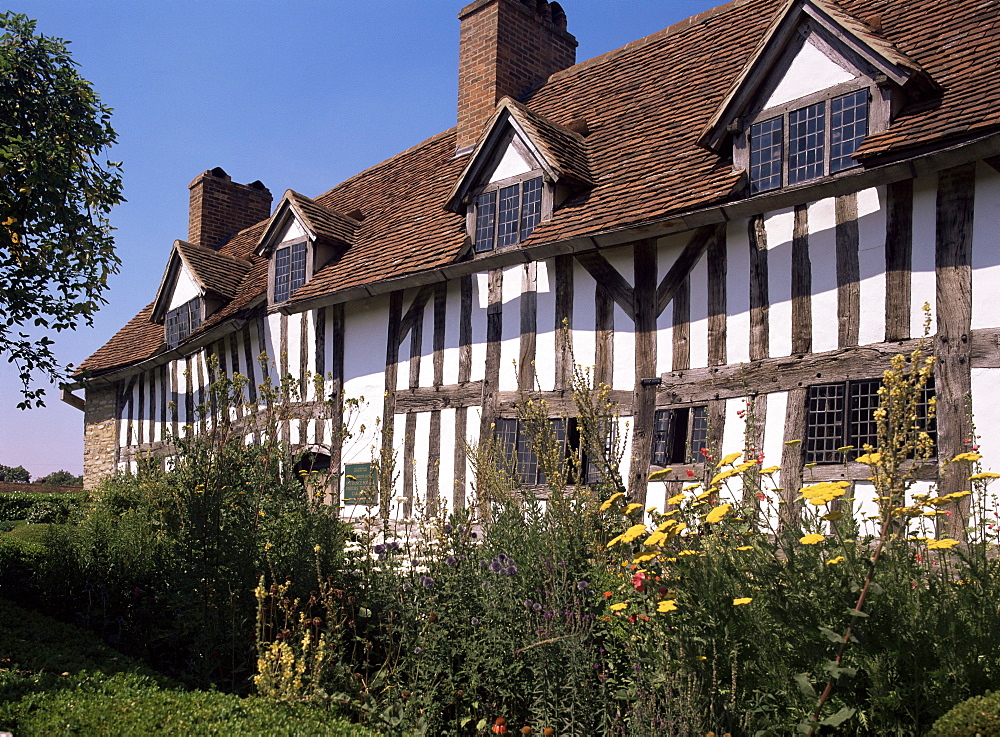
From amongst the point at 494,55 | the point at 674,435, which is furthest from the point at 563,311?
the point at 494,55

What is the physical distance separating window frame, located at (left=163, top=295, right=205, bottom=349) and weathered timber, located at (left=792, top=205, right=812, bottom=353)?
11.1 meters

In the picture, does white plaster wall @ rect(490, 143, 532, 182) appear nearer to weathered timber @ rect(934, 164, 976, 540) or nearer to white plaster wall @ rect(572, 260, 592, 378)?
white plaster wall @ rect(572, 260, 592, 378)

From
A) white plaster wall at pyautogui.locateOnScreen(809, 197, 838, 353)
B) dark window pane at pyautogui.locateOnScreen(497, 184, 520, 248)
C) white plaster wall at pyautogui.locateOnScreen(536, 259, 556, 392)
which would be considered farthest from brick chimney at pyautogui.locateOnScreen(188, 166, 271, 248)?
white plaster wall at pyautogui.locateOnScreen(809, 197, 838, 353)

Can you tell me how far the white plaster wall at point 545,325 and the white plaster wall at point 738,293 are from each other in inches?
82.0

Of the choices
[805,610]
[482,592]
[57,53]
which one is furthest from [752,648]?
Result: [57,53]

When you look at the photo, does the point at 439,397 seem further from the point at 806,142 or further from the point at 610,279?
the point at 806,142

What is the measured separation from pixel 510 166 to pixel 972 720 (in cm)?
865

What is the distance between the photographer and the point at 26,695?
543 centimetres

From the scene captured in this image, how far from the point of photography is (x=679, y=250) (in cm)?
922

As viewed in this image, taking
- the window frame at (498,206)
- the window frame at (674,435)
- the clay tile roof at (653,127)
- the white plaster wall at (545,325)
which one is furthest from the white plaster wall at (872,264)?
the window frame at (498,206)

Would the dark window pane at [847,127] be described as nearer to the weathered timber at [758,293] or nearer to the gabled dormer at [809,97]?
the gabled dormer at [809,97]

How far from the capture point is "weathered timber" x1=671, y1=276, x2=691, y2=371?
29.6 ft

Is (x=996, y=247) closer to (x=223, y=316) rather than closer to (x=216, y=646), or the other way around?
(x=216, y=646)

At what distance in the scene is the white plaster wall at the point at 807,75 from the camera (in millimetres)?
8516
